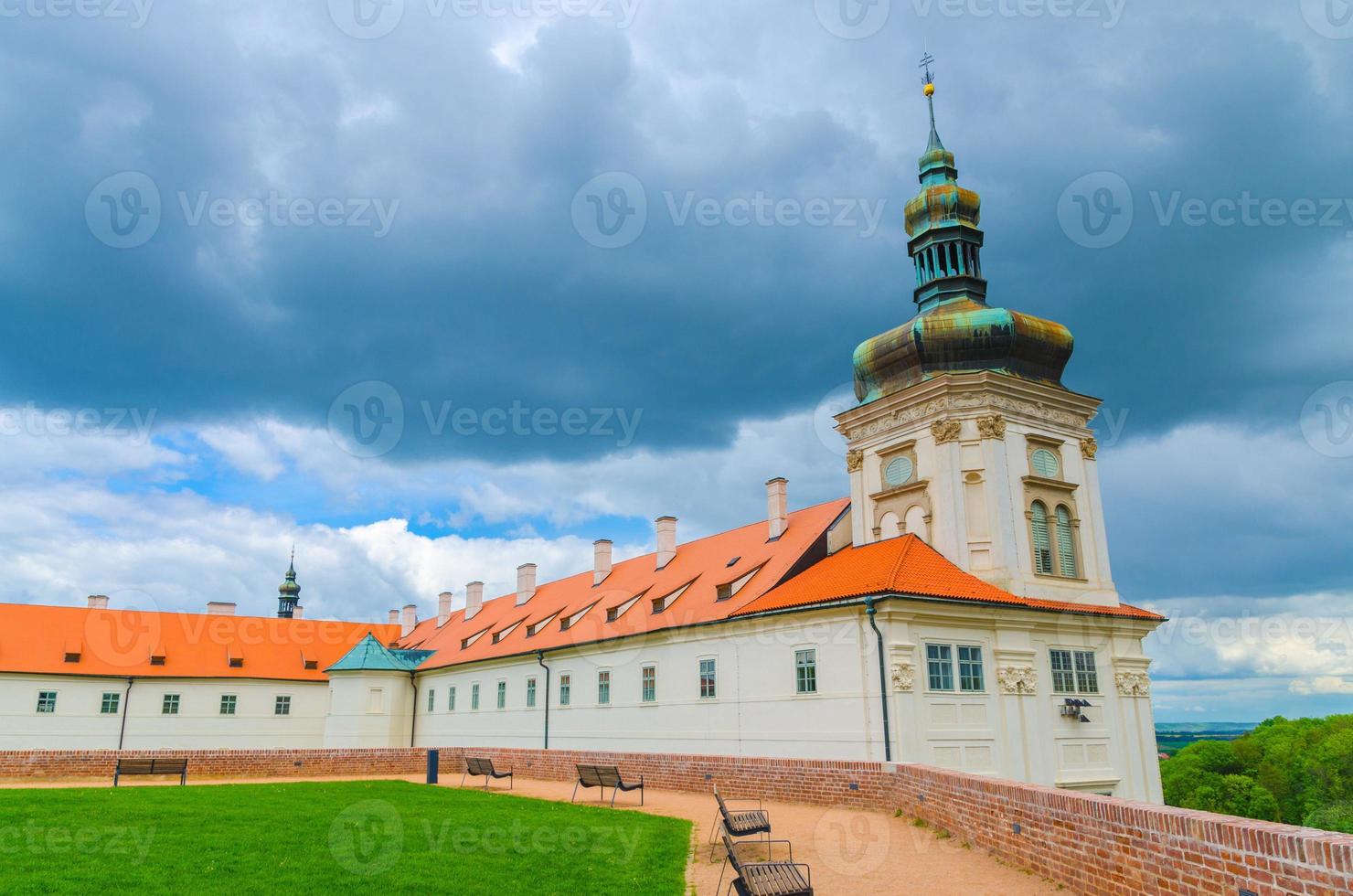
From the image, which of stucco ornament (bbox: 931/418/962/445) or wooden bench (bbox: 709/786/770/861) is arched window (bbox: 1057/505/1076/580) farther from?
wooden bench (bbox: 709/786/770/861)

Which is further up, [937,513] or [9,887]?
[937,513]

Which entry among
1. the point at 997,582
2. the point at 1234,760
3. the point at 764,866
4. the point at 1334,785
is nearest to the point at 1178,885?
the point at 764,866

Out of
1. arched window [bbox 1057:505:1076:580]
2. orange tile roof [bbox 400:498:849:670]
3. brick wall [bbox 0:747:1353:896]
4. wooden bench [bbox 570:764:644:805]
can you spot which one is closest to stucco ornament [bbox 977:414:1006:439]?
arched window [bbox 1057:505:1076:580]

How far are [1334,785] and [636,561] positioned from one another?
48396 mm

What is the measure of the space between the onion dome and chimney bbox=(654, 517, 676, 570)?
33.4ft

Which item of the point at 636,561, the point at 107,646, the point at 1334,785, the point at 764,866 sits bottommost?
the point at 1334,785

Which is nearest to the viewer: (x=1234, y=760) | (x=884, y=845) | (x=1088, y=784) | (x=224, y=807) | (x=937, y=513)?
(x=884, y=845)

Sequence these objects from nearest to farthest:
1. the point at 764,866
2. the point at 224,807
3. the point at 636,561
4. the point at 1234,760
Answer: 1. the point at 764,866
2. the point at 224,807
3. the point at 636,561
4. the point at 1234,760

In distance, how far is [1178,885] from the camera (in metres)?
7.45

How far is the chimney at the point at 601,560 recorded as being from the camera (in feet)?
127

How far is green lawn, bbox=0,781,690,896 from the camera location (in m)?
9.59

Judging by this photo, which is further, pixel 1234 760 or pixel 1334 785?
pixel 1234 760

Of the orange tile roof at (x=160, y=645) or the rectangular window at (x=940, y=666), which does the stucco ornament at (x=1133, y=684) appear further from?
the orange tile roof at (x=160, y=645)

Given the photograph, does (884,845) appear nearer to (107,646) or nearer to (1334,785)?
(107,646)
